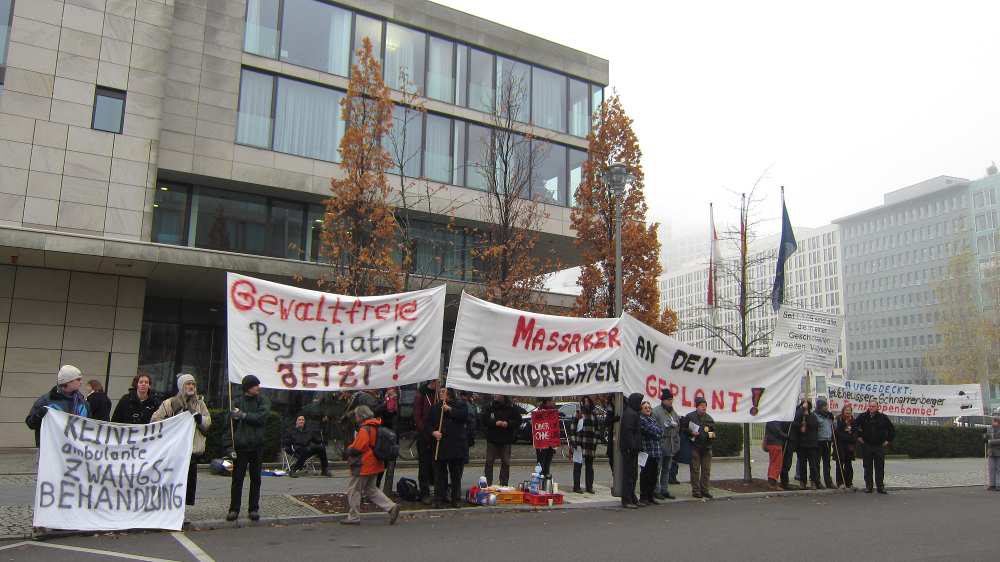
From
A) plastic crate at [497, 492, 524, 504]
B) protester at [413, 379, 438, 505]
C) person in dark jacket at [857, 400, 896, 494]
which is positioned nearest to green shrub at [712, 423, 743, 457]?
person in dark jacket at [857, 400, 896, 494]

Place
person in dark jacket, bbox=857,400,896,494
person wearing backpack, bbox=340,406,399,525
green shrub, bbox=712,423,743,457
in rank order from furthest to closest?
green shrub, bbox=712,423,743,457 < person in dark jacket, bbox=857,400,896,494 < person wearing backpack, bbox=340,406,399,525

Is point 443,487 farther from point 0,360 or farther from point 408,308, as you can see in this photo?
point 0,360

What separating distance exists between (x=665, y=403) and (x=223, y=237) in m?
14.6

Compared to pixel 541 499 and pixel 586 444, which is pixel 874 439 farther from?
pixel 541 499

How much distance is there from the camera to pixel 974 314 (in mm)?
69000

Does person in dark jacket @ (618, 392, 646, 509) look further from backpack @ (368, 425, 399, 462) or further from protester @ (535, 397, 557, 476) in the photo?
backpack @ (368, 425, 399, 462)

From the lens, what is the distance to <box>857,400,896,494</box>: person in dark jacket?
14.1 m

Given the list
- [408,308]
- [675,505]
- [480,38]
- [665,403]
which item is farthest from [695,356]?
[480,38]

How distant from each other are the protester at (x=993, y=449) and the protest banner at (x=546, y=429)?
1033cm

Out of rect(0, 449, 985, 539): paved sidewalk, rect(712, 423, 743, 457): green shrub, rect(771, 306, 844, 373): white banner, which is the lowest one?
rect(0, 449, 985, 539): paved sidewalk

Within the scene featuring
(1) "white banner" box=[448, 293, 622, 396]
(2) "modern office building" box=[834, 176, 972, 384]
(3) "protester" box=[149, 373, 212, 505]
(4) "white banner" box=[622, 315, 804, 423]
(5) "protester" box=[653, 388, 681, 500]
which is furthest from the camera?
(2) "modern office building" box=[834, 176, 972, 384]

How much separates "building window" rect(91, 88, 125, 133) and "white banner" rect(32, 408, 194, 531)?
42.6ft

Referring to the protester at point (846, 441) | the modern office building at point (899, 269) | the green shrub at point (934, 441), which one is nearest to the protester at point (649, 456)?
the protester at point (846, 441)

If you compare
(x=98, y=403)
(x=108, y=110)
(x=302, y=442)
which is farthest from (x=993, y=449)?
(x=108, y=110)
